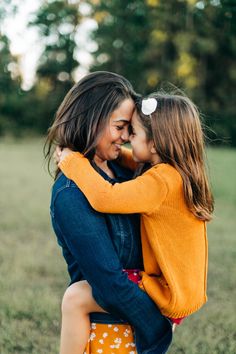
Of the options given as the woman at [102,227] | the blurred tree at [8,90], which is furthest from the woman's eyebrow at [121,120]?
the blurred tree at [8,90]

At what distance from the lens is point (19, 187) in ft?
32.3

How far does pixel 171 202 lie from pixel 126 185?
18cm

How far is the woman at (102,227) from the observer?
1965 mm

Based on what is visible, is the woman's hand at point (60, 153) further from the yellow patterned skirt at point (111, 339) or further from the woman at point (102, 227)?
the yellow patterned skirt at point (111, 339)

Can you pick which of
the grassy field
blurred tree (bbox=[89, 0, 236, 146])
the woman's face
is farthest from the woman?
blurred tree (bbox=[89, 0, 236, 146])

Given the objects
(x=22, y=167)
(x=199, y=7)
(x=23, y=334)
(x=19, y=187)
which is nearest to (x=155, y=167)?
(x=23, y=334)

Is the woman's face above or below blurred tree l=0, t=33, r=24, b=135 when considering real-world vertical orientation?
above

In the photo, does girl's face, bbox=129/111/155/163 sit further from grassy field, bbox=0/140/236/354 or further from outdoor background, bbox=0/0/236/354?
outdoor background, bbox=0/0/236/354

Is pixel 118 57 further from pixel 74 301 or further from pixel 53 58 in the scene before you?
pixel 74 301

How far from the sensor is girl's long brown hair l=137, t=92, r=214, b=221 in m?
2.15

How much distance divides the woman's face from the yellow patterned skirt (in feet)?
2.35

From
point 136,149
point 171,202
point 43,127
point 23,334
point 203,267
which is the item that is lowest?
point 43,127

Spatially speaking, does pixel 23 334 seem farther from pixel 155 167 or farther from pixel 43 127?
pixel 43 127

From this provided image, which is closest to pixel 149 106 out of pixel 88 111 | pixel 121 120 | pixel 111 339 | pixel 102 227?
pixel 121 120
